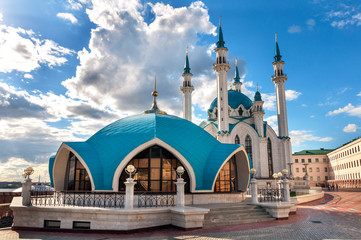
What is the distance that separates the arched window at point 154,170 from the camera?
52.5 feet

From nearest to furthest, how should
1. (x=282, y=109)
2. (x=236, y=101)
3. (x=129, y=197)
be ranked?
1. (x=129, y=197)
2. (x=282, y=109)
3. (x=236, y=101)

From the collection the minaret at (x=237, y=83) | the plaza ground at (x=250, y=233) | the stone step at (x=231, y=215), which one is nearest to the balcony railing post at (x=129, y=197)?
the plaza ground at (x=250, y=233)

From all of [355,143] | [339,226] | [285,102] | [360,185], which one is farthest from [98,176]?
[355,143]

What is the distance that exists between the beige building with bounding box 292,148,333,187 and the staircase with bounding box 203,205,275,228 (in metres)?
62.0

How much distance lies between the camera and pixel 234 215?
1354 centimetres

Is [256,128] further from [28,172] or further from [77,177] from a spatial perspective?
[28,172]

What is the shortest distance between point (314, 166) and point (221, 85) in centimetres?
4621

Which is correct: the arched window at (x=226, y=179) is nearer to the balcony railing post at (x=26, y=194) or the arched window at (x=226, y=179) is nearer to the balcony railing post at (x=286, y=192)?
the balcony railing post at (x=286, y=192)

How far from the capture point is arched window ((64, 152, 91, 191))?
1678cm

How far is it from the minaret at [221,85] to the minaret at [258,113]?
6.28 metres

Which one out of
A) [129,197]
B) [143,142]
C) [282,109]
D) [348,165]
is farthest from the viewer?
[348,165]

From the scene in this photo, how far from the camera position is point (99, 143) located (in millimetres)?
17562

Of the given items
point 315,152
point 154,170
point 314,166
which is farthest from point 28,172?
point 315,152

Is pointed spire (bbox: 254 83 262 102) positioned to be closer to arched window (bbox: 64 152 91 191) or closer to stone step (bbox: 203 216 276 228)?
stone step (bbox: 203 216 276 228)
